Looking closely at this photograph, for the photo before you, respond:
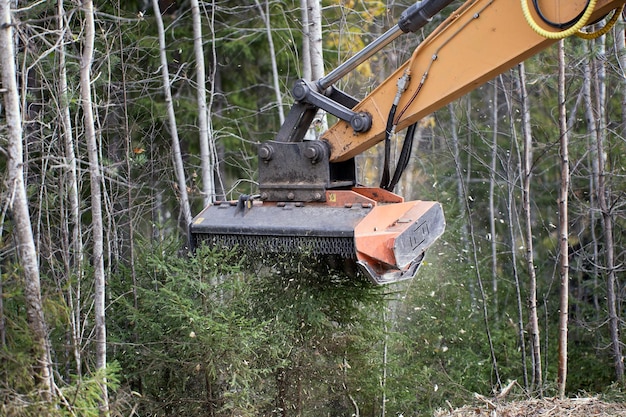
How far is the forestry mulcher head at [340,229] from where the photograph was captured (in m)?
5.56

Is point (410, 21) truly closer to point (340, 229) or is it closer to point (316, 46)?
point (340, 229)

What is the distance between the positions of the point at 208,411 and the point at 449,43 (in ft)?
10.9

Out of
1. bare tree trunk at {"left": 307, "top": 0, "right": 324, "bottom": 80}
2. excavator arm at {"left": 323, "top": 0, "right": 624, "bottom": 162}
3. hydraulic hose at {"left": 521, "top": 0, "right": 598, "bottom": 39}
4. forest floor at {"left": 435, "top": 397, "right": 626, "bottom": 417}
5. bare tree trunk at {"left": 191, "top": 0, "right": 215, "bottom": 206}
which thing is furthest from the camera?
bare tree trunk at {"left": 191, "top": 0, "right": 215, "bottom": 206}

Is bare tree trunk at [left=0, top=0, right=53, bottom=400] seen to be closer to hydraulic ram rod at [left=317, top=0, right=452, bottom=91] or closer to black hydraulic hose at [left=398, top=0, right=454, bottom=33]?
hydraulic ram rod at [left=317, top=0, right=452, bottom=91]

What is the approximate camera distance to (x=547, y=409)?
575cm

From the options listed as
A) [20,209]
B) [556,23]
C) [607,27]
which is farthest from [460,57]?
[20,209]

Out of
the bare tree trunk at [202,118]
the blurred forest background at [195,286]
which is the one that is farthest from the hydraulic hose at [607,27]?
the bare tree trunk at [202,118]

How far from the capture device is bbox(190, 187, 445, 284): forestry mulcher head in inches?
219

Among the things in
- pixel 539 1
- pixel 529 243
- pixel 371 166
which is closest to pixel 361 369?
pixel 529 243

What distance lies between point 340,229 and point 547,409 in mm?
2114

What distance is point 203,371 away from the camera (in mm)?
5590

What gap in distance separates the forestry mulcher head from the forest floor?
1.18m

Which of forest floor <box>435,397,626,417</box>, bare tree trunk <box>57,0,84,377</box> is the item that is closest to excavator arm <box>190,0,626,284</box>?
bare tree trunk <box>57,0,84,377</box>

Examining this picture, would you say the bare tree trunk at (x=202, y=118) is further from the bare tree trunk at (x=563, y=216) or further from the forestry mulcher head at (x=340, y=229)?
the bare tree trunk at (x=563, y=216)
